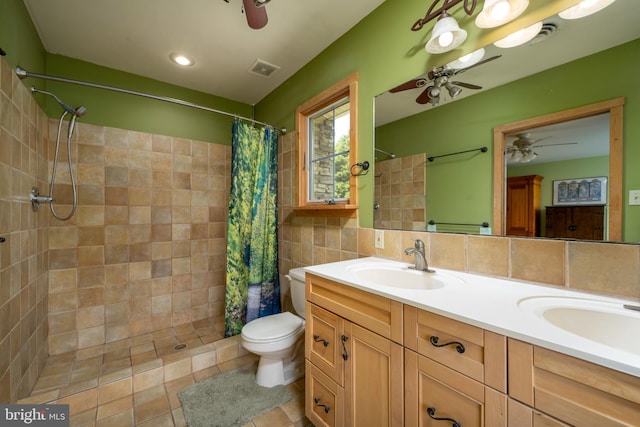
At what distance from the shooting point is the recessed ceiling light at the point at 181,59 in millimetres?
2051

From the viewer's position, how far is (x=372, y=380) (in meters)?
0.99

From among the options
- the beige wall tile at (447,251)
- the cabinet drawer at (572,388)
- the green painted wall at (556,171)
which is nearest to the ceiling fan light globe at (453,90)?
the green painted wall at (556,171)

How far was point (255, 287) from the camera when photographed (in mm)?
2160

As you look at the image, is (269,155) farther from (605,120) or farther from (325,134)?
(605,120)

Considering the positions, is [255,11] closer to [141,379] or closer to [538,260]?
[538,260]

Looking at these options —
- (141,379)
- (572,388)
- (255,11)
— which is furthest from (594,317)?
(141,379)

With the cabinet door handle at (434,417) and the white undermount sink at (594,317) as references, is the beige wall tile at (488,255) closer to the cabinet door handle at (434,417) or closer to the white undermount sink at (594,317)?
the white undermount sink at (594,317)

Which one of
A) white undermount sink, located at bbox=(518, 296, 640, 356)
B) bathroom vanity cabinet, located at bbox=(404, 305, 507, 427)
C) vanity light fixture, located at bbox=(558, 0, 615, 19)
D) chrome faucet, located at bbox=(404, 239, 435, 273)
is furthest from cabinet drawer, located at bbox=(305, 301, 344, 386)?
vanity light fixture, located at bbox=(558, 0, 615, 19)

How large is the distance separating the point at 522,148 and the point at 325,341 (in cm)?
125

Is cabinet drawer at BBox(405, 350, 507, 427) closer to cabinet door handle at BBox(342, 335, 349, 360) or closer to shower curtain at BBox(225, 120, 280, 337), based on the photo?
cabinet door handle at BBox(342, 335, 349, 360)

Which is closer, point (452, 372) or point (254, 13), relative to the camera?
point (452, 372)

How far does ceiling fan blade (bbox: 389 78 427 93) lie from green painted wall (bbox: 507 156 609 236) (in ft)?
2.12

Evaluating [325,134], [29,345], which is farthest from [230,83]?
[29,345]

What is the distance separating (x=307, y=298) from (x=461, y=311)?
79 centimetres
